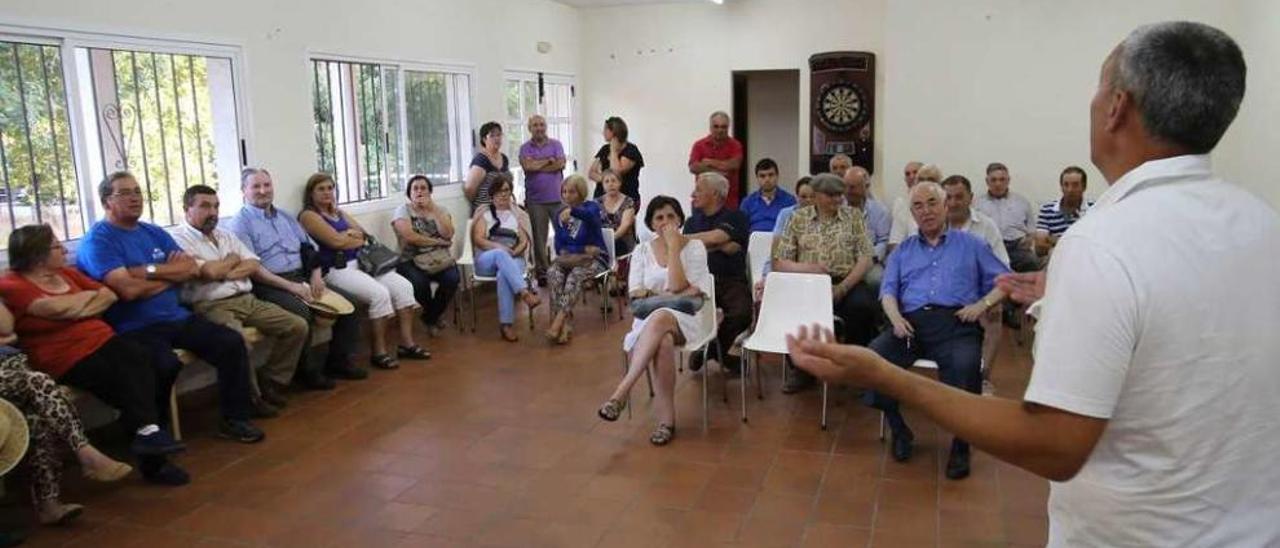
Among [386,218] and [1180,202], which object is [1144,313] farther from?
[386,218]

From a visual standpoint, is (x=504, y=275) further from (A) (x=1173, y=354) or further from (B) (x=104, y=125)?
(A) (x=1173, y=354)

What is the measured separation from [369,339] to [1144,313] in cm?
548

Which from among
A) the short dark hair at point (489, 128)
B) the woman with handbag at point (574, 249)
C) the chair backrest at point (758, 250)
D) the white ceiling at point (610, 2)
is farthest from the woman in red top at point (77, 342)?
the white ceiling at point (610, 2)

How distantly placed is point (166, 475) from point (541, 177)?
13.9 ft

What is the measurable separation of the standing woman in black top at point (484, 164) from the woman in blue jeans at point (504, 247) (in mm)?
454

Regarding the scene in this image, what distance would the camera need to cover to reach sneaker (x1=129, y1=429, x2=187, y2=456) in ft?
11.6

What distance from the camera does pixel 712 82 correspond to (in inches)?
354

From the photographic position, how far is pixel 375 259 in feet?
18.0

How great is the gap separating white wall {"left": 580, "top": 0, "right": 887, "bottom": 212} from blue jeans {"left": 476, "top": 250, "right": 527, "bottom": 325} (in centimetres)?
340

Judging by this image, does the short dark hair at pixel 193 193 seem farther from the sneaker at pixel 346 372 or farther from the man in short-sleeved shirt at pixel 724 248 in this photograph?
the man in short-sleeved shirt at pixel 724 248

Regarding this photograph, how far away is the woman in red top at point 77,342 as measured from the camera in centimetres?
351

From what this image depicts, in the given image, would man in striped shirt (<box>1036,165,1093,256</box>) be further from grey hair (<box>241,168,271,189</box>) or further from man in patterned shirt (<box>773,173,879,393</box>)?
grey hair (<box>241,168,271,189</box>)

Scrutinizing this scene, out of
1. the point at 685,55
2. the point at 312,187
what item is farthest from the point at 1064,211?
the point at 312,187

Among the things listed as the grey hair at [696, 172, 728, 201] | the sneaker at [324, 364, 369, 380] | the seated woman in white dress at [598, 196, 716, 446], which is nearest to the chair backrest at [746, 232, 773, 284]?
the grey hair at [696, 172, 728, 201]
